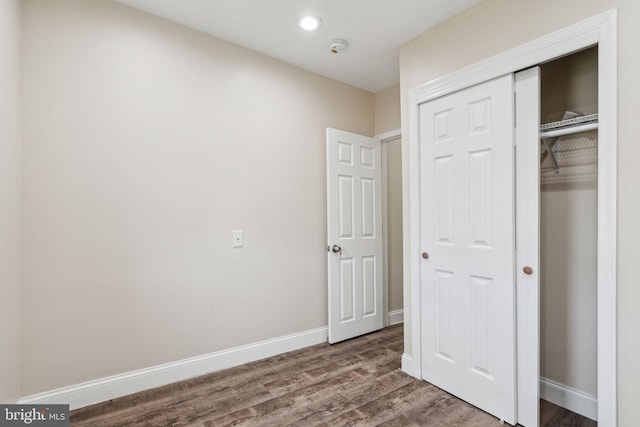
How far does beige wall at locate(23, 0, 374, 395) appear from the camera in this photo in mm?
1957

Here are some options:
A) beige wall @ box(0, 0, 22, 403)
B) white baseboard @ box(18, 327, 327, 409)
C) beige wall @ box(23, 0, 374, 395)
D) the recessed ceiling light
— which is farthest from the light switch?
the recessed ceiling light

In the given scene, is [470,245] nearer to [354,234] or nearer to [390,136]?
[354,234]

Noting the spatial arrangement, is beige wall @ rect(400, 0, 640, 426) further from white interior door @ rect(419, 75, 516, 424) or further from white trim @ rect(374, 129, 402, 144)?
white trim @ rect(374, 129, 402, 144)

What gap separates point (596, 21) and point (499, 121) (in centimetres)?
61

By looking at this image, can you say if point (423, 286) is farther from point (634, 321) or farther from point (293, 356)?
point (293, 356)

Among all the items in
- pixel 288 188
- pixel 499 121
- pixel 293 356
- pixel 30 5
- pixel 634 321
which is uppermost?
pixel 30 5

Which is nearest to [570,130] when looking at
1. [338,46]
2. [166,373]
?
[338,46]

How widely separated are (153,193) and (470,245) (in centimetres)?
224

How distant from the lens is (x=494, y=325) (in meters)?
1.99

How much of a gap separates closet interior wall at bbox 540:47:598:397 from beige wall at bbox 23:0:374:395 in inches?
74.8

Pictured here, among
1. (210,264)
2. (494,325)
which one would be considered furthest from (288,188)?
(494,325)

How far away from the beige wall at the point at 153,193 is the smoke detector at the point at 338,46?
495mm

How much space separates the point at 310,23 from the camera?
7.76 feet

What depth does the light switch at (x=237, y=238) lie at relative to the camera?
8.75 ft
